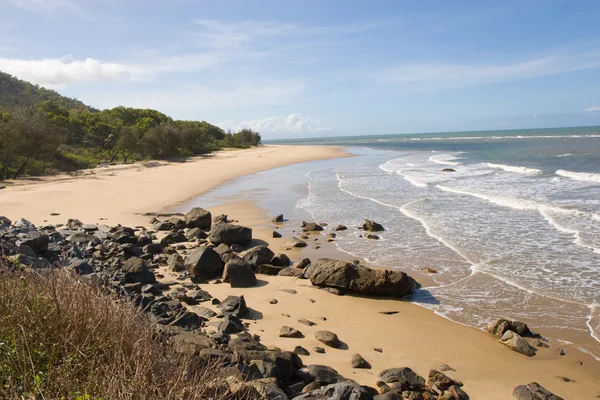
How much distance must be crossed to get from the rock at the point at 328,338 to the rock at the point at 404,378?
1144mm

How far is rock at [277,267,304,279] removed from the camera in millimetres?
11250

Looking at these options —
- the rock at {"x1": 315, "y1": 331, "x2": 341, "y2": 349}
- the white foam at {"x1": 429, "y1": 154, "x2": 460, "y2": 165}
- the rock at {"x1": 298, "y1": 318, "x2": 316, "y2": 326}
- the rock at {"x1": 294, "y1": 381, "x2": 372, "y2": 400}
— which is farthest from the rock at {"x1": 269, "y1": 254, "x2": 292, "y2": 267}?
the white foam at {"x1": 429, "y1": 154, "x2": 460, "y2": 165}

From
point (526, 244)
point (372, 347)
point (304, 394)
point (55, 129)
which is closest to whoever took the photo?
point (304, 394)

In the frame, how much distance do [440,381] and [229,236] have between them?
29.4 ft

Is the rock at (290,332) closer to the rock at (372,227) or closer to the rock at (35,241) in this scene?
the rock at (35,241)

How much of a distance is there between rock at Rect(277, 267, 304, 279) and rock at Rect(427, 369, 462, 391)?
5081mm

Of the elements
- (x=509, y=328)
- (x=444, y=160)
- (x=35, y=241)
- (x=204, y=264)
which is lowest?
(x=509, y=328)

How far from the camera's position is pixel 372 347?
7.66 meters

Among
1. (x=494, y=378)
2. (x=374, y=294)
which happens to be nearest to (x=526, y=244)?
(x=374, y=294)

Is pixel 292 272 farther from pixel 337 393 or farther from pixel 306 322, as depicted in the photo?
pixel 337 393

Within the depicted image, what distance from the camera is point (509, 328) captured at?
807 cm

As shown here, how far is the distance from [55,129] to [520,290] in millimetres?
33853

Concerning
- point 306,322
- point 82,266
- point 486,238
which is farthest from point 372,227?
point 82,266

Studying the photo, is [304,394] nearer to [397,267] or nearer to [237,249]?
[397,267]
